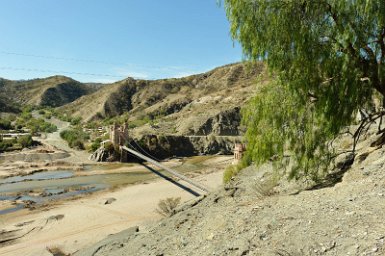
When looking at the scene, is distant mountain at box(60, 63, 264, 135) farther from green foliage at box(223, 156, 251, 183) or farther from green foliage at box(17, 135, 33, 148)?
green foliage at box(223, 156, 251, 183)

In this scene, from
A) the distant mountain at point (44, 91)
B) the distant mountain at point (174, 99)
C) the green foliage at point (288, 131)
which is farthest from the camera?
the distant mountain at point (44, 91)

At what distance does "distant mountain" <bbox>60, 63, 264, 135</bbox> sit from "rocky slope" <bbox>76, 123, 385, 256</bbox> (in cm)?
4519

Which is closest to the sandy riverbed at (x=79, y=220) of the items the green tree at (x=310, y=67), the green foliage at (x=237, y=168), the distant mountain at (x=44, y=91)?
the green foliage at (x=237, y=168)

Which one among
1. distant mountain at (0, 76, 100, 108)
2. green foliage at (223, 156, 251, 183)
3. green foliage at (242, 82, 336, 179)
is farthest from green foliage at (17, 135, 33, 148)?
distant mountain at (0, 76, 100, 108)

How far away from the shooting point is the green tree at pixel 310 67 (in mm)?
9430

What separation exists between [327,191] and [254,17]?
5.17 m

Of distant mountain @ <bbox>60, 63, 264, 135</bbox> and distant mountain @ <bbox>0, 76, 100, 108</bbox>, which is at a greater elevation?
distant mountain @ <bbox>0, 76, 100, 108</bbox>

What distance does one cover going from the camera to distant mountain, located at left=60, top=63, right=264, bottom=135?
2436 inches

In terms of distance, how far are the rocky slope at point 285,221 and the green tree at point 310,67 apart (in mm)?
1171

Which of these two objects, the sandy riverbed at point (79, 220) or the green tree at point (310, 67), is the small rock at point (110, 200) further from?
the green tree at point (310, 67)

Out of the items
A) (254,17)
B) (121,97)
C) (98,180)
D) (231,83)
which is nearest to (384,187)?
(254,17)

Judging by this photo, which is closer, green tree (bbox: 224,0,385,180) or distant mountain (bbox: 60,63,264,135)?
green tree (bbox: 224,0,385,180)

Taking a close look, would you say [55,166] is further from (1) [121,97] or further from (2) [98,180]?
(1) [121,97]

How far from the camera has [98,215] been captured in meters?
19.4
